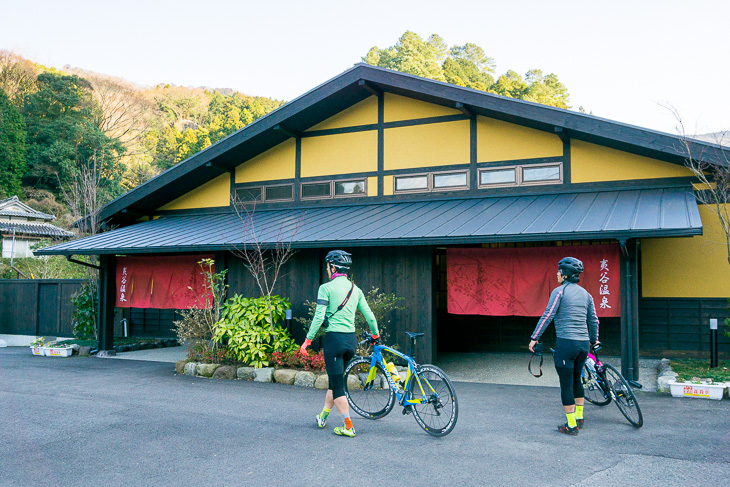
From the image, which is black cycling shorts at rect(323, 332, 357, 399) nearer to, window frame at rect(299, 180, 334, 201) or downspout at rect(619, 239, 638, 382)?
downspout at rect(619, 239, 638, 382)

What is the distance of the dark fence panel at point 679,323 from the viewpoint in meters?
9.89

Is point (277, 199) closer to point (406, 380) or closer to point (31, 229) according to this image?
point (406, 380)

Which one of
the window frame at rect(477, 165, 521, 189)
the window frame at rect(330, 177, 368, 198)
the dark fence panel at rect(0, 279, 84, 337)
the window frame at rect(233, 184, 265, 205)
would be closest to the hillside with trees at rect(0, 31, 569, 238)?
the dark fence panel at rect(0, 279, 84, 337)

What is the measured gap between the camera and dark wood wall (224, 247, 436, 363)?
9750 millimetres

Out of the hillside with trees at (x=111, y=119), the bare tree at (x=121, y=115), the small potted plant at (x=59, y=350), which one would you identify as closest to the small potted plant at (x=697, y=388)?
the small potted plant at (x=59, y=350)

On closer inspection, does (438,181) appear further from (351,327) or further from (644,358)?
(351,327)

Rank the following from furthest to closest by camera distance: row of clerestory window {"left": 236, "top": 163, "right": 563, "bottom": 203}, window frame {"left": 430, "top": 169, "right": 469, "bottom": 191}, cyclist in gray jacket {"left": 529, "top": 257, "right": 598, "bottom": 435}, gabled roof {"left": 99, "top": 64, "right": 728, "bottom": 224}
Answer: window frame {"left": 430, "top": 169, "right": 469, "bottom": 191}
row of clerestory window {"left": 236, "top": 163, "right": 563, "bottom": 203}
gabled roof {"left": 99, "top": 64, "right": 728, "bottom": 224}
cyclist in gray jacket {"left": 529, "top": 257, "right": 598, "bottom": 435}

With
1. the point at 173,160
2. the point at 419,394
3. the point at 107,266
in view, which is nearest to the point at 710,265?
the point at 419,394

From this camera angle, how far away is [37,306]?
15719 millimetres

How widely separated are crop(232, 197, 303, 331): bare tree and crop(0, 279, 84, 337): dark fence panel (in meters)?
6.96

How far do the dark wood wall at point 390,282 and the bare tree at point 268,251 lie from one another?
0.26 metres

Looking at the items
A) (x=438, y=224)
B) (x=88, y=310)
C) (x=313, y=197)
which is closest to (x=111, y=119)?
(x=88, y=310)

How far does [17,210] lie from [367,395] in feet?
97.8

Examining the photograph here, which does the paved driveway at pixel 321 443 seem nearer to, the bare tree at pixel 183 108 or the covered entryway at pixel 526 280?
the covered entryway at pixel 526 280
